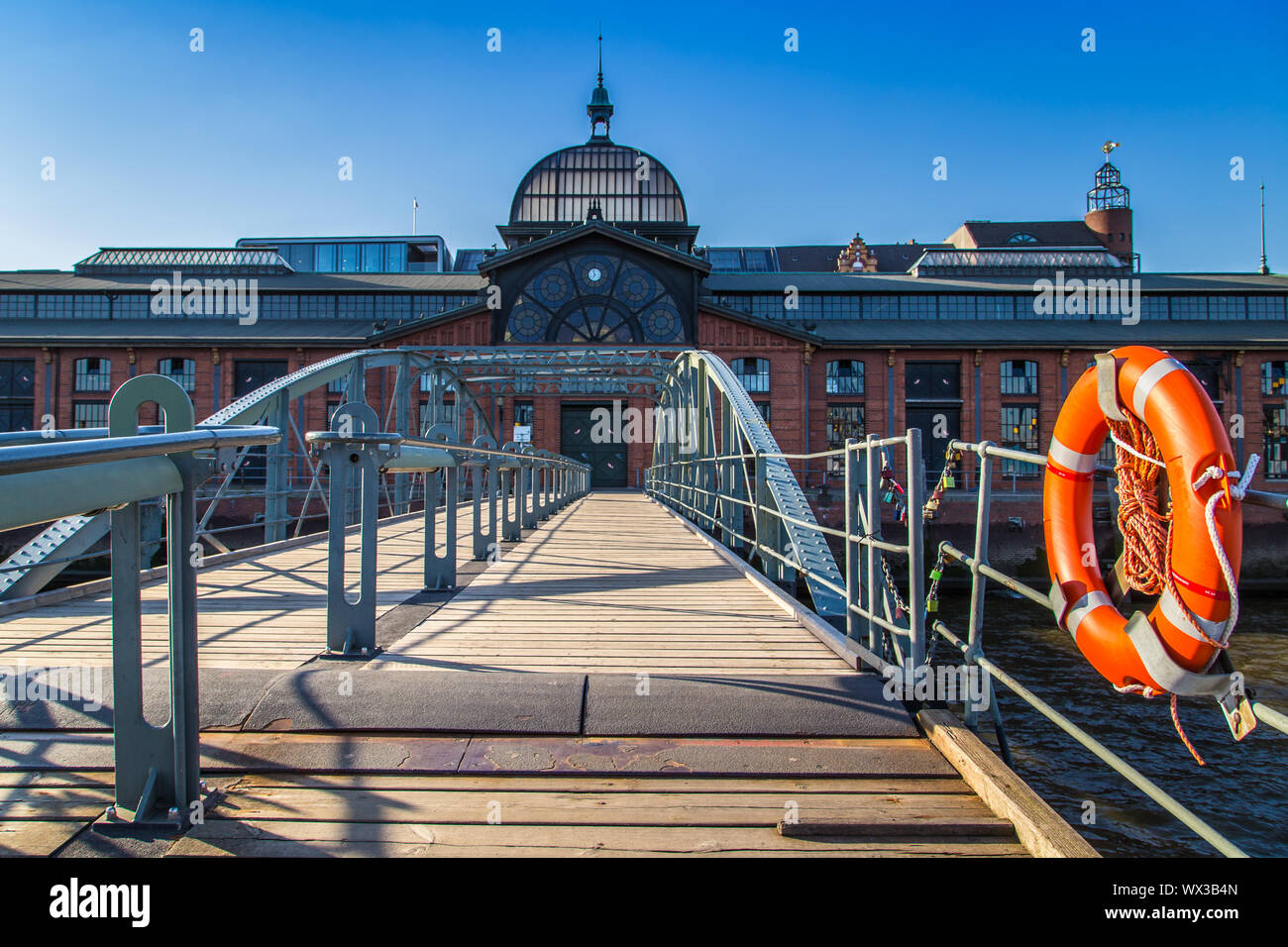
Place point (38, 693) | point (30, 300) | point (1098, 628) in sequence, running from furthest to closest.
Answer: point (30, 300) → point (38, 693) → point (1098, 628)

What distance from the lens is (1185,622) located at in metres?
1.80

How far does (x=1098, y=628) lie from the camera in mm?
2162

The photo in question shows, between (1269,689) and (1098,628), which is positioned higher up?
(1098,628)

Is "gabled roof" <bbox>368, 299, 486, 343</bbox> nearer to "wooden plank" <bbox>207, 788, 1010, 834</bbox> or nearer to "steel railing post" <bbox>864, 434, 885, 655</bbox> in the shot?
"steel railing post" <bbox>864, 434, 885, 655</bbox>

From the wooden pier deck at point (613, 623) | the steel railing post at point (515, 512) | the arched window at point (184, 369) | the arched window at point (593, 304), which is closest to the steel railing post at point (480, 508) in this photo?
the wooden pier deck at point (613, 623)

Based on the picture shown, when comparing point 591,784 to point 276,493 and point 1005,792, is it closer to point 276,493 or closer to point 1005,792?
point 1005,792

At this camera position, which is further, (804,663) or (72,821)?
(804,663)

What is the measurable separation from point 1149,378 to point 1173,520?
35 centimetres

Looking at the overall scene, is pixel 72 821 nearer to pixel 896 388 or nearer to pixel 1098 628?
pixel 1098 628

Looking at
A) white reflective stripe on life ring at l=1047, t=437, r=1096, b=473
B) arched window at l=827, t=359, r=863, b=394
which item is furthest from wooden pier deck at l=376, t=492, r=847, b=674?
arched window at l=827, t=359, r=863, b=394

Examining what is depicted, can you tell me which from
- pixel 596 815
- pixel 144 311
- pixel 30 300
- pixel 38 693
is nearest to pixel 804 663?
pixel 596 815

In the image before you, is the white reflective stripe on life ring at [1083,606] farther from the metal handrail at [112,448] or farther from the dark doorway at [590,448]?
the dark doorway at [590,448]

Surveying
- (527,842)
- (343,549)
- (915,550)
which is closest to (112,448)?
(527,842)
